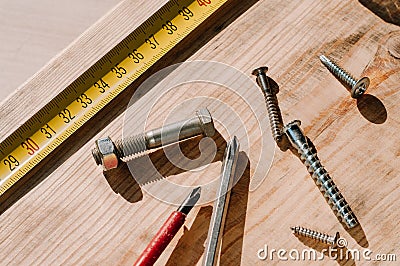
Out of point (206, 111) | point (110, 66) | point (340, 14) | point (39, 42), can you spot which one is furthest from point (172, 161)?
point (39, 42)

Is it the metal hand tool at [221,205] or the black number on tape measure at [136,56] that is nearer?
the metal hand tool at [221,205]

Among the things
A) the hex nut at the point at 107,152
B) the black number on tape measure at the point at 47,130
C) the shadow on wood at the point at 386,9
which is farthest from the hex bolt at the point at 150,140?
the shadow on wood at the point at 386,9

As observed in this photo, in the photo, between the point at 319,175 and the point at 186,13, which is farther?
the point at 186,13

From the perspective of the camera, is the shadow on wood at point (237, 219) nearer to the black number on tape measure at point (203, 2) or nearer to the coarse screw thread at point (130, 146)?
the coarse screw thread at point (130, 146)

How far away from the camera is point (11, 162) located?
4.45 feet

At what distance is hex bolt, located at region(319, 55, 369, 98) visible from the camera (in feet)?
4.48

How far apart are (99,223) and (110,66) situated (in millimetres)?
320

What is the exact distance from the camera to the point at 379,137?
137 centimetres

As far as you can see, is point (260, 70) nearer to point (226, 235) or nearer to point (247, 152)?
point (247, 152)

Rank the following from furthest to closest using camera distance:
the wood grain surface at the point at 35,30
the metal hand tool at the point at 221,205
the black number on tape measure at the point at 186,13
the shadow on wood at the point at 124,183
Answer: the wood grain surface at the point at 35,30 → the black number on tape measure at the point at 186,13 → the shadow on wood at the point at 124,183 → the metal hand tool at the point at 221,205

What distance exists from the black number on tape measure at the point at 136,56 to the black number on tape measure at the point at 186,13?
0.40 feet

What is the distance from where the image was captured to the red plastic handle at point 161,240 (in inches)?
49.5

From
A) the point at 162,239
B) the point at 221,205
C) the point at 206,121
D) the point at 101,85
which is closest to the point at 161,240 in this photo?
the point at 162,239

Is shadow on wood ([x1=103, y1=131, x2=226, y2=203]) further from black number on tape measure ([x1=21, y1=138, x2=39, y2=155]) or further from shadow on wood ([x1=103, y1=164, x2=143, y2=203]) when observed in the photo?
black number on tape measure ([x1=21, y1=138, x2=39, y2=155])
